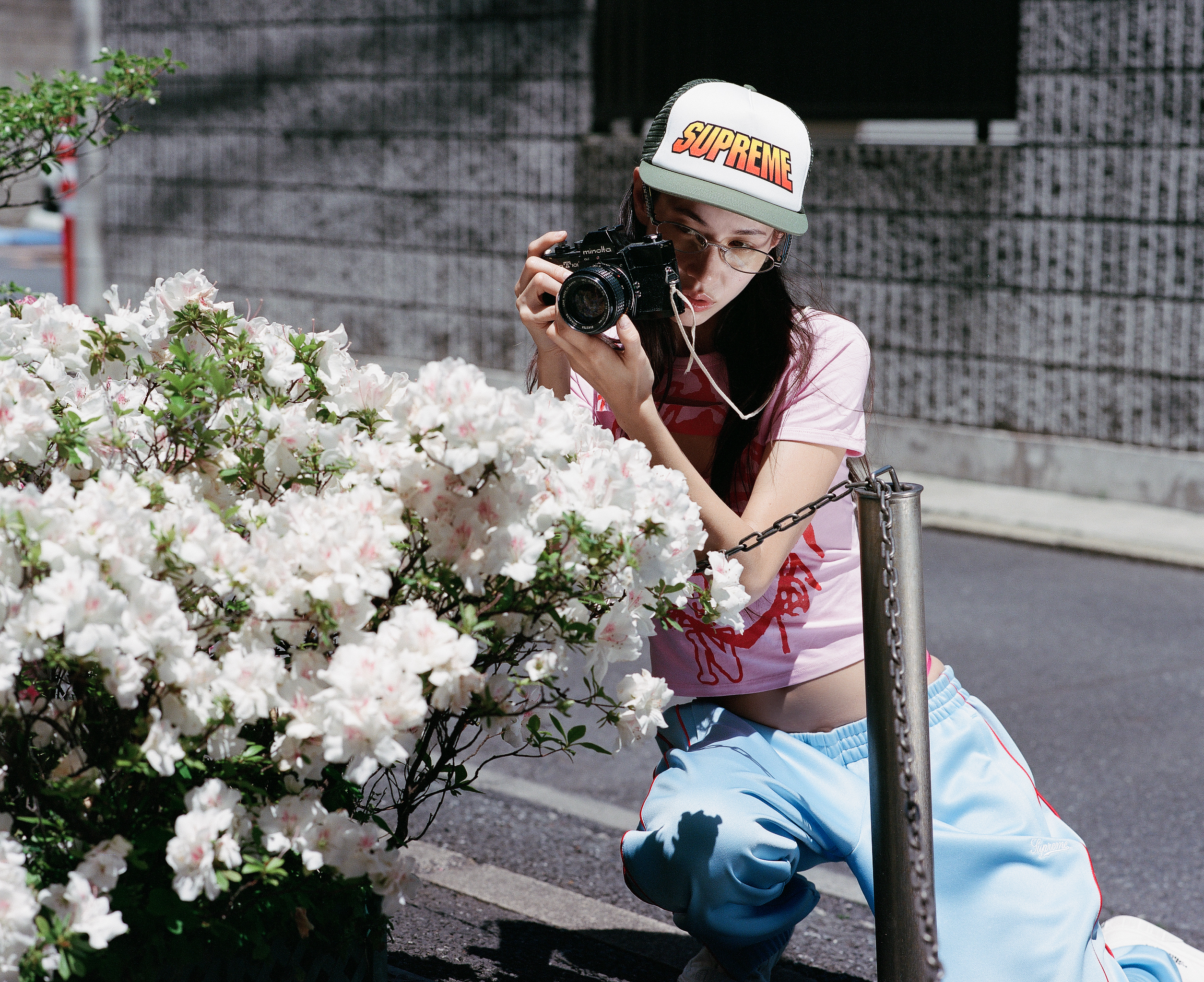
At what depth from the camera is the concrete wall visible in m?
8.98

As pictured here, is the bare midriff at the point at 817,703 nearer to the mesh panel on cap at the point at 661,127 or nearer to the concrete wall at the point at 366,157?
the mesh panel on cap at the point at 661,127

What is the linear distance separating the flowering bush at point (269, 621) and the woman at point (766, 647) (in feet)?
1.33

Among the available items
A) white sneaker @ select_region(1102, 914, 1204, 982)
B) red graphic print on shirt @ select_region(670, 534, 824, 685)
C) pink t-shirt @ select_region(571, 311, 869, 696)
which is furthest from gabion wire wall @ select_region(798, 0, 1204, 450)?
red graphic print on shirt @ select_region(670, 534, 824, 685)

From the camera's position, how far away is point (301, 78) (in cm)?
995

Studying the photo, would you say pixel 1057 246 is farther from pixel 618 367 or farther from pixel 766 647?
pixel 618 367

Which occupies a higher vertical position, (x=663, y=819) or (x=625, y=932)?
(x=663, y=819)

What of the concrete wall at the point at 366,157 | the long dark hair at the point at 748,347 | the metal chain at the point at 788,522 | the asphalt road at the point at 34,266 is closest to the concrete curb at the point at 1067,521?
the concrete wall at the point at 366,157

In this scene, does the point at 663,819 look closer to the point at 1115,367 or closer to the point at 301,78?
the point at 1115,367

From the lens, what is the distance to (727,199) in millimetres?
2209

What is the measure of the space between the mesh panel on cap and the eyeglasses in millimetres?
118

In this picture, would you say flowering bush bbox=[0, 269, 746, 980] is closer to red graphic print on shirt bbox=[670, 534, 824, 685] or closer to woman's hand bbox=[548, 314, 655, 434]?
woman's hand bbox=[548, 314, 655, 434]

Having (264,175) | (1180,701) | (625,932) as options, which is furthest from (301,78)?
(625,932)

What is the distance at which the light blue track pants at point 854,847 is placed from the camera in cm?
217

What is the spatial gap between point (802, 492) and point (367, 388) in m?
0.72
